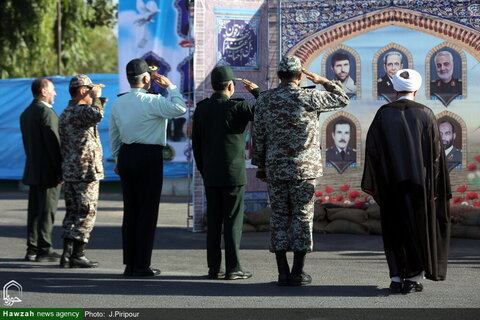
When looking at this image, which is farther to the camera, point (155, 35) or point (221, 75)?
point (155, 35)

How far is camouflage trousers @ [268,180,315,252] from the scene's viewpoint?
7.58 metres

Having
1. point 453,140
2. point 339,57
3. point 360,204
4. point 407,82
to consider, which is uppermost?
point 339,57

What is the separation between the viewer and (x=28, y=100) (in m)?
20.6

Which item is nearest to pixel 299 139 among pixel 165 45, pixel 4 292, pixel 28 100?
pixel 4 292

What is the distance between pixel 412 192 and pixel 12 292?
3.25m

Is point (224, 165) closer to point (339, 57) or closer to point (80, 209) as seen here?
point (80, 209)

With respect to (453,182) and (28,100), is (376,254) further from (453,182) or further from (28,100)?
(28,100)

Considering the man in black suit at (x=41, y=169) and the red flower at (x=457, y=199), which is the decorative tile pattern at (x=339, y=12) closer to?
the red flower at (x=457, y=199)

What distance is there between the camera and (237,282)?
7.81 metres

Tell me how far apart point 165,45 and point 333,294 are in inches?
457

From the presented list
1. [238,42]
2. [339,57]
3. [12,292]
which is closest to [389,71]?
[339,57]

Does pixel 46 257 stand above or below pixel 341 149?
below

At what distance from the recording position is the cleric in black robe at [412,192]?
7.15 m
